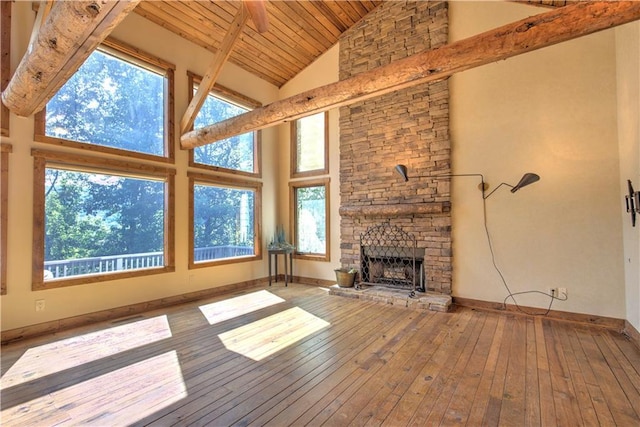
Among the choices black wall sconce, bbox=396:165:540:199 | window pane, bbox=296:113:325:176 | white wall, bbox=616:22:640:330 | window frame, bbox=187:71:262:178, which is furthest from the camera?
window pane, bbox=296:113:325:176

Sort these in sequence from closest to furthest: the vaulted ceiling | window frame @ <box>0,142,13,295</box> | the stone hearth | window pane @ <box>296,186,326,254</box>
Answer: window frame @ <box>0,142,13,295</box>
the stone hearth
the vaulted ceiling
window pane @ <box>296,186,326,254</box>

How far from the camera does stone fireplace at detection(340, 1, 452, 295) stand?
15.3 ft

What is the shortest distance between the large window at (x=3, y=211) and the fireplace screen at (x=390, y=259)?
4.70 meters

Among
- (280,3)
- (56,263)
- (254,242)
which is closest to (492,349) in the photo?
(254,242)

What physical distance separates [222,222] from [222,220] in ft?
0.12

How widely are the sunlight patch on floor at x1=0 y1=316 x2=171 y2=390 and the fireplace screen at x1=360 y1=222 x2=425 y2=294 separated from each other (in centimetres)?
331

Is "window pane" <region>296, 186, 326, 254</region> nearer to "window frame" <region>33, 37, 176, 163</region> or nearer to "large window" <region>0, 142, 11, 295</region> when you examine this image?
"window frame" <region>33, 37, 176, 163</region>

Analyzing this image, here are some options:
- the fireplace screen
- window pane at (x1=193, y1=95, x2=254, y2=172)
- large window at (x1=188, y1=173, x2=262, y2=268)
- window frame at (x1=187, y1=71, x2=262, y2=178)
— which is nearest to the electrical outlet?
large window at (x1=188, y1=173, x2=262, y2=268)

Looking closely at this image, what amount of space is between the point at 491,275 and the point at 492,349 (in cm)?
162

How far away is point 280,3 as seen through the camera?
4719 mm

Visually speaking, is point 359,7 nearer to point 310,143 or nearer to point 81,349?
point 310,143

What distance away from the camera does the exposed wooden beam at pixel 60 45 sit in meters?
1.97

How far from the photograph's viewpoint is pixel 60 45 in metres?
2.29

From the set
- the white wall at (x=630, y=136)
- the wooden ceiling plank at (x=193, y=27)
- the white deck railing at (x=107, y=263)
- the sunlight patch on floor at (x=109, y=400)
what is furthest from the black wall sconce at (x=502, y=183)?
the sunlight patch on floor at (x=109, y=400)
